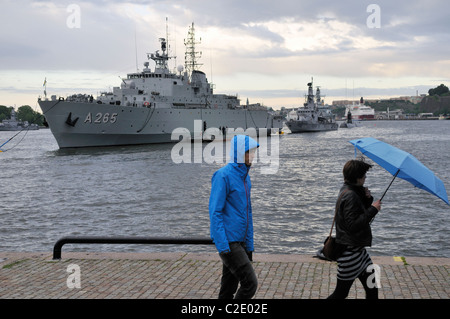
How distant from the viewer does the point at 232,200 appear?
14.1 feet

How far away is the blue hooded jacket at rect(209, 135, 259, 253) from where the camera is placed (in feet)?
13.8

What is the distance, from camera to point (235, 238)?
4.28 metres

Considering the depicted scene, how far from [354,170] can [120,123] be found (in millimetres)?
45677

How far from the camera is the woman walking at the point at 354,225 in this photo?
421 centimetres

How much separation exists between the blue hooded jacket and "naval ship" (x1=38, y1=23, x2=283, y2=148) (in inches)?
1713

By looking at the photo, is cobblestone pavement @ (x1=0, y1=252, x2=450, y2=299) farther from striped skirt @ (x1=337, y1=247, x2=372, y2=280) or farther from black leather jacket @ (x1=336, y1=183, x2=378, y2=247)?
black leather jacket @ (x1=336, y1=183, x2=378, y2=247)

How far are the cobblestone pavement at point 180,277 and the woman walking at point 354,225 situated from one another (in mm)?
1434

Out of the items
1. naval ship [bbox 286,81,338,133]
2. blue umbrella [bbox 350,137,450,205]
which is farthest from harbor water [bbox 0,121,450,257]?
naval ship [bbox 286,81,338,133]

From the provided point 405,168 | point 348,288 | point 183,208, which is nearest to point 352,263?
point 348,288

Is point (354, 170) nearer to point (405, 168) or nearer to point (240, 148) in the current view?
point (405, 168)

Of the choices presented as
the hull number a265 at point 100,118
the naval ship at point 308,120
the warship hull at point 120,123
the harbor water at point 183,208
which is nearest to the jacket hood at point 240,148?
the harbor water at point 183,208
